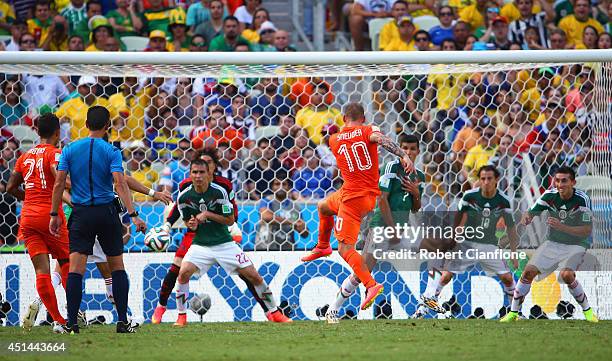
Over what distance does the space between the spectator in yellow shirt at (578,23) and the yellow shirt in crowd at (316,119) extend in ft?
17.7

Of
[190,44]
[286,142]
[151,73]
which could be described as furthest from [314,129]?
[190,44]

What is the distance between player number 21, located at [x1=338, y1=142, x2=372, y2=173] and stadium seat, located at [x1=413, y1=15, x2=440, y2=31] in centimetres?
673

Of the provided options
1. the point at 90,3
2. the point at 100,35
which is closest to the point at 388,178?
the point at 100,35

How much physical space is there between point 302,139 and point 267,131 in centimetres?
48

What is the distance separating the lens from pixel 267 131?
1153 centimetres

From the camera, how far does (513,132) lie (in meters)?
11.4

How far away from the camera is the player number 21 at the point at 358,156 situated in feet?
30.4

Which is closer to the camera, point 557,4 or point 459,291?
point 459,291

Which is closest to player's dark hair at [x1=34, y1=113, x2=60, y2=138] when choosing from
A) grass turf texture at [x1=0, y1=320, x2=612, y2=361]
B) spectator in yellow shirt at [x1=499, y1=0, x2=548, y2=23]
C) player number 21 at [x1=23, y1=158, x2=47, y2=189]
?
player number 21 at [x1=23, y1=158, x2=47, y2=189]

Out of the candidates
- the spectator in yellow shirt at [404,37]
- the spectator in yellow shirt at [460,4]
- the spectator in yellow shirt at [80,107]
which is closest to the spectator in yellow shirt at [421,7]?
the spectator in yellow shirt at [460,4]

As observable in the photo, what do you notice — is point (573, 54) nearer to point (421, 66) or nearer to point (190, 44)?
point (421, 66)

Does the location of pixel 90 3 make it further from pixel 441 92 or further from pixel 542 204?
pixel 542 204

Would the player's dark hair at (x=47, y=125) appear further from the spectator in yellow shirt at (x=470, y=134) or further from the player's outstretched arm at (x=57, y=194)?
the spectator in yellow shirt at (x=470, y=134)

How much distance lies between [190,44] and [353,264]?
6.66 metres
